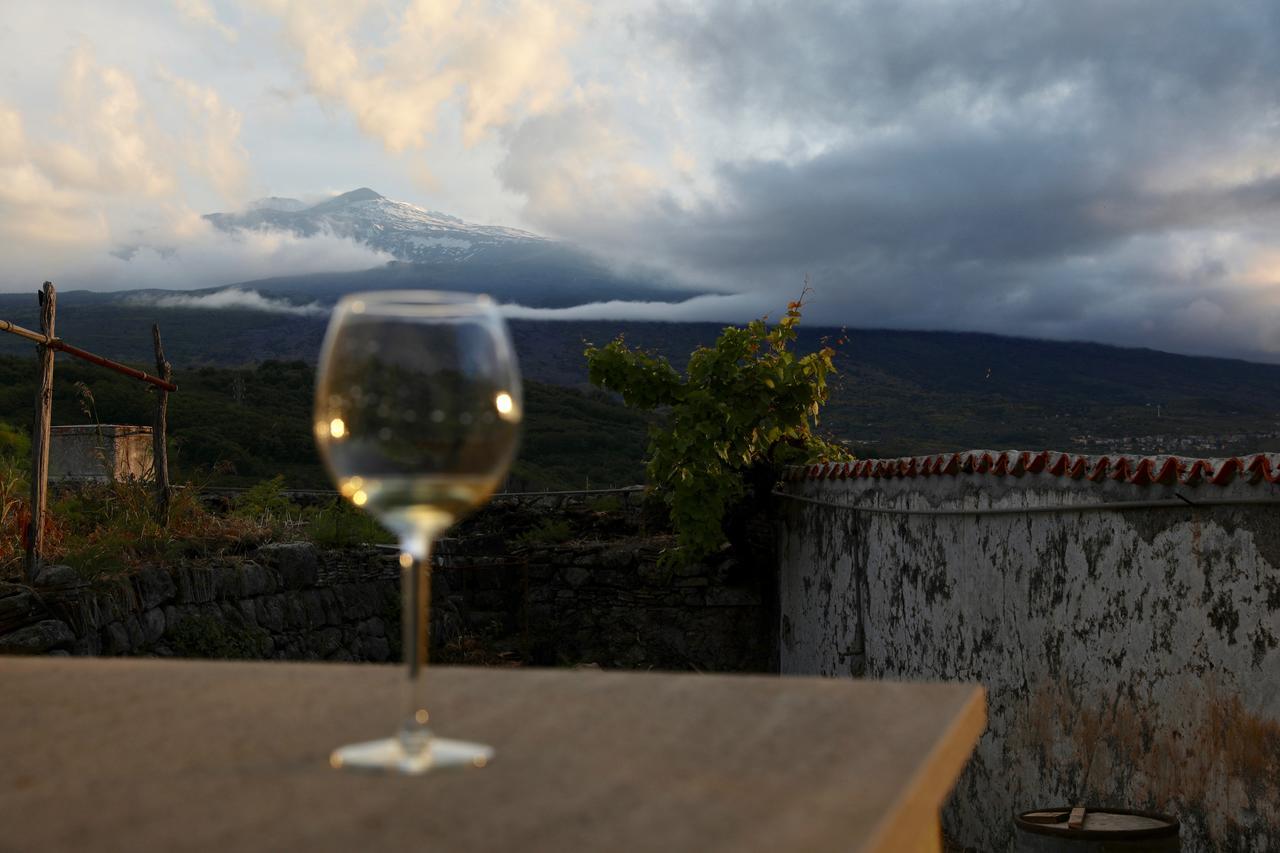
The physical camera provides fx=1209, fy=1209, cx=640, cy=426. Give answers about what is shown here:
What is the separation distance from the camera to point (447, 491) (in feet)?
2.99

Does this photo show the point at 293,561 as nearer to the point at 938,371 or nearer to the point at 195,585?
the point at 195,585

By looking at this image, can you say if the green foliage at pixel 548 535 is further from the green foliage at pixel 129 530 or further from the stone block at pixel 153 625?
the stone block at pixel 153 625

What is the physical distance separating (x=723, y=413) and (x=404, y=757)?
8476 millimetres

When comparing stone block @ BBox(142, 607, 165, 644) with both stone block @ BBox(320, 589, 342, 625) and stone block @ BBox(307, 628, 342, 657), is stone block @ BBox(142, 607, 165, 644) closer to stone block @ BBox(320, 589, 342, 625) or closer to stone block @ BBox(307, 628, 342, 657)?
stone block @ BBox(307, 628, 342, 657)

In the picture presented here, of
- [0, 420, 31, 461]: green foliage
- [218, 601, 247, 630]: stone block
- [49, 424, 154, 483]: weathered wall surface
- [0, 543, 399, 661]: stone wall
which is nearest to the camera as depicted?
[0, 543, 399, 661]: stone wall

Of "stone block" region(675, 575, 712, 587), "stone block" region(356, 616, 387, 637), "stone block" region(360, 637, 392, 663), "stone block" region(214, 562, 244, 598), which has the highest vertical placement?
"stone block" region(214, 562, 244, 598)

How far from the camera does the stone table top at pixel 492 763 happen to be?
26.7 inches

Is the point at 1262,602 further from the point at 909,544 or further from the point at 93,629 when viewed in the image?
the point at 93,629

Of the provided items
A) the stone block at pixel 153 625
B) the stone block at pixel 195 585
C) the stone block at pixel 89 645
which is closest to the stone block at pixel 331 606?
the stone block at pixel 195 585

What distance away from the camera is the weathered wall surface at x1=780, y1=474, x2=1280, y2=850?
14.0 ft

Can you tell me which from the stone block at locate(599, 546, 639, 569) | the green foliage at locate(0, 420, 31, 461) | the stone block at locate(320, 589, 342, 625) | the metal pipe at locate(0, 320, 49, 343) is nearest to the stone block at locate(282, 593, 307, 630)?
the stone block at locate(320, 589, 342, 625)

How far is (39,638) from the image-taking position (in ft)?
20.0

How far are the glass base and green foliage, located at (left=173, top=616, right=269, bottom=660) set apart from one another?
22.4 ft

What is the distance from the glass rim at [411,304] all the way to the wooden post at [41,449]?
6.23 meters
